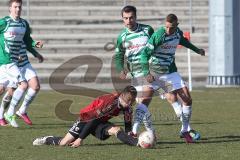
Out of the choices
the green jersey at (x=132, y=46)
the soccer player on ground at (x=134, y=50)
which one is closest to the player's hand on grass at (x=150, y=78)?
the soccer player on ground at (x=134, y=50)

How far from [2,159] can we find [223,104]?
1165 centimetres

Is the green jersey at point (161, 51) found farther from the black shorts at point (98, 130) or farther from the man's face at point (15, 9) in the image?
the man's face at point (15, 9)

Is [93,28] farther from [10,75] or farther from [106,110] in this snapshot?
[106,110]

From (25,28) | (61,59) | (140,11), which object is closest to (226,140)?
(25,28)

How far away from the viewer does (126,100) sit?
12781 mm

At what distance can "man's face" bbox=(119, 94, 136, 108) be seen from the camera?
12.8 meters

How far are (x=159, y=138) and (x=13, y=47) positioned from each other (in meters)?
4.00

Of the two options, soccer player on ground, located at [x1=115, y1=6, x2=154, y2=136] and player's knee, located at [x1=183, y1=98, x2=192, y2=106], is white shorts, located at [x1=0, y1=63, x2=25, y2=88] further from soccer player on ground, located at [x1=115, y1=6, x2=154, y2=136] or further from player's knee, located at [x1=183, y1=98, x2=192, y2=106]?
player's knee, located at [x1=183, y1=98, x2=192, y2=106]

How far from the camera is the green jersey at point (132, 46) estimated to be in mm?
14258

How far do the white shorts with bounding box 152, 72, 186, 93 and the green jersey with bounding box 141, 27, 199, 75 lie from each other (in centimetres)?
8

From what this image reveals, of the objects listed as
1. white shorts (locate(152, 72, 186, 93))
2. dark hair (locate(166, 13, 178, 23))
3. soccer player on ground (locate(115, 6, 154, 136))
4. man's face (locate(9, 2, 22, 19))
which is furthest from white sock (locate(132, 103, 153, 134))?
man's face (locate(9, 2, 22, 19))

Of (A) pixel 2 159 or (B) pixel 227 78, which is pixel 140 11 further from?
(A) pixel 2 159

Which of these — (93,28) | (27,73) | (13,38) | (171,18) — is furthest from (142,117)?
(93,28)

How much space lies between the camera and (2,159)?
11508 millimetres
